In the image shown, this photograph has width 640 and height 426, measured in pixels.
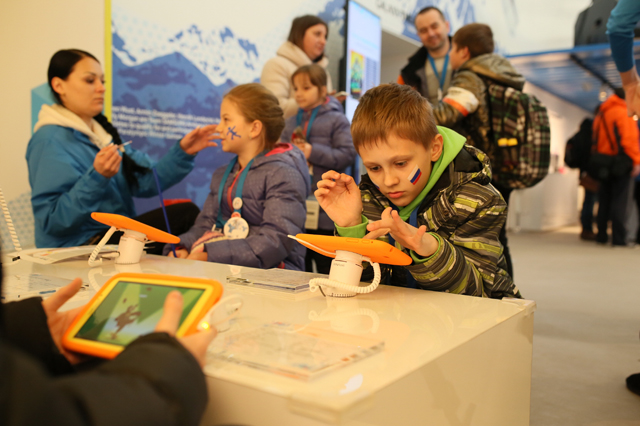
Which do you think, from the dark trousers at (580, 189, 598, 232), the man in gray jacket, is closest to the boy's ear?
the man in gray jacket

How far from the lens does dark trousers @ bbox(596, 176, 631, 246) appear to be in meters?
6.26

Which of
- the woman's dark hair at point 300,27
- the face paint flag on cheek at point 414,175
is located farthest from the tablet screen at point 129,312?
the woman's dark hair at point 300,27

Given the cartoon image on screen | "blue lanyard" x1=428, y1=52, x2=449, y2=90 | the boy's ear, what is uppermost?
the cartoon image on screen

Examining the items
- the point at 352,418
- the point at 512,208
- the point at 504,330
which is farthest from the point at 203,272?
the point at 512,208

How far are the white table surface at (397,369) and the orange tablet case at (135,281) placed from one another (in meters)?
0.06

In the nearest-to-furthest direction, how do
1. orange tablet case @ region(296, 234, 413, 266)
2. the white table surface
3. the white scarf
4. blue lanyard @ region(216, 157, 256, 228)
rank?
the white table surface, orange tablet case @ region(296, 234, 413, 266), blue lanyard @ region(216, 157, 256, 228), the white scarf

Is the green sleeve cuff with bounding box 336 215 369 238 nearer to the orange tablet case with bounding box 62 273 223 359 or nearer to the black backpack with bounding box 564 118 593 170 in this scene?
the orange tablet case with bounding box 62 273 223 359

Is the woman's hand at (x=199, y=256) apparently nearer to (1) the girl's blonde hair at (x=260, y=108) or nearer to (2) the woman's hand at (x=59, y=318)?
(1) the girl's blonde hair at (x=260, y=108)

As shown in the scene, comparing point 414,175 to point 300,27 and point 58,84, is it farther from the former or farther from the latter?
point 300,27

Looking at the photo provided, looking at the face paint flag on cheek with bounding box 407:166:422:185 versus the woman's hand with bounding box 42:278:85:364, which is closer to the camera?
the woman's hand with bounding box 42:278:85:364

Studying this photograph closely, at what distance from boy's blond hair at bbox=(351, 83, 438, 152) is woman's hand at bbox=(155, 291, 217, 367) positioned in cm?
87

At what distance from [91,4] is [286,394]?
3273 millimetres

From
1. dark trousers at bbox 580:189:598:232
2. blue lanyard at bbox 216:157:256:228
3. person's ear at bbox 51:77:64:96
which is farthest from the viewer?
dark trousers at bbox 580:189:598:232

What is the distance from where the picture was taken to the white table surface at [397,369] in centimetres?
60
